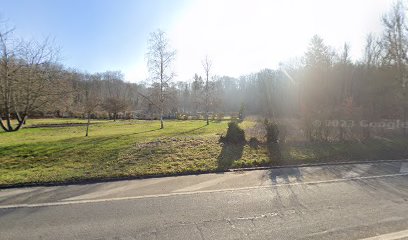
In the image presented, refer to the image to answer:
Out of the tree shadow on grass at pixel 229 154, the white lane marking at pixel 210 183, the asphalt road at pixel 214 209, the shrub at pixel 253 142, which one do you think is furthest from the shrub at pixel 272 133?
the asphalt road at pixel 214 209

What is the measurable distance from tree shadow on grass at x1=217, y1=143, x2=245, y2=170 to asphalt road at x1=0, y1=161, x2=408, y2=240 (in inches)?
66.3

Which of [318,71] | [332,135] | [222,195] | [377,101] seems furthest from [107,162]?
[318,71]

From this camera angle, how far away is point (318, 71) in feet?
113

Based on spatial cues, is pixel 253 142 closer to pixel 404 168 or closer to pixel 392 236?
pixel 404 168

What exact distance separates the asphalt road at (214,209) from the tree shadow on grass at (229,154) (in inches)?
66.3

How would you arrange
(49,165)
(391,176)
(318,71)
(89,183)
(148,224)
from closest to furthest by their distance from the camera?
(148,224)
(89,183)
(391,176)
(49,165)
(318,71)

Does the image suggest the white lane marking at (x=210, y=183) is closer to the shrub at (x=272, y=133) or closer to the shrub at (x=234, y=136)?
the shrub at (x=234, y=136)

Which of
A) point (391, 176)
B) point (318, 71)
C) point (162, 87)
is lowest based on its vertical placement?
point (391, 176)

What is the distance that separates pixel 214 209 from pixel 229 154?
5801 mm

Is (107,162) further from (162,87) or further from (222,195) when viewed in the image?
(162,87)

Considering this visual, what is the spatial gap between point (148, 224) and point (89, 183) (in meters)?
3.62

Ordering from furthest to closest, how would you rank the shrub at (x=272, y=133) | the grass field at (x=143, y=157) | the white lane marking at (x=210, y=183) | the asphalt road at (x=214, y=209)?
1. the shrub at (x=272, y=133)
2. the grass field at (x=143, y=157)
3. the white lane marking at (x=210, y=183)
4. the asphalt road at (x=214, y=209)

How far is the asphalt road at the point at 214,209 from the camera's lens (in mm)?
4227

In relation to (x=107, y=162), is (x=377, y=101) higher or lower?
higher
